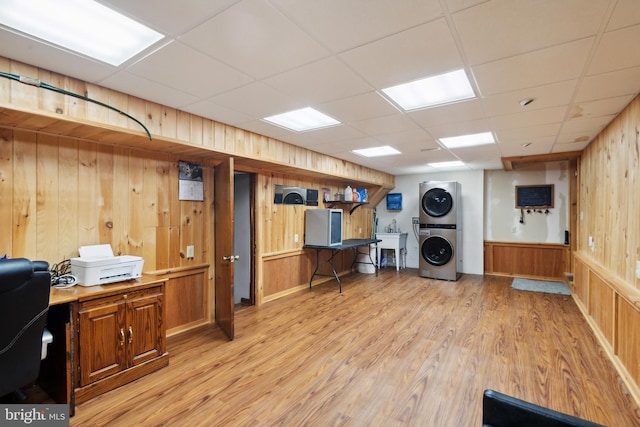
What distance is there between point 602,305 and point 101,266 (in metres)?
4.66

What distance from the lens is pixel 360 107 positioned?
2777mm

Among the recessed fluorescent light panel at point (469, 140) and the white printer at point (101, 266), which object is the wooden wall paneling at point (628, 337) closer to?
the recessed fluorescent light panel at point (469, 140)

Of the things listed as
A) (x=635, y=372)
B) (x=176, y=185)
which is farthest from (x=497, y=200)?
(x=176, y=185)

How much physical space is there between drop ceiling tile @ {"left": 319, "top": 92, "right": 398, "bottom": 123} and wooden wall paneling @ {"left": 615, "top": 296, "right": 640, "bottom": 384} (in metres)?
2.45

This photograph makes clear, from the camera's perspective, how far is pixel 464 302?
4430mm

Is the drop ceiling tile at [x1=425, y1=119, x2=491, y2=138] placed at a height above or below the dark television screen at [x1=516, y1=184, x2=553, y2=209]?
above

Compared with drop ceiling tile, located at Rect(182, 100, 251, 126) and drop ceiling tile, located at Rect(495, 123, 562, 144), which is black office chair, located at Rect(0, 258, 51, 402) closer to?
drop ceiling tile, located at Rect(182, 100, 251, 126)

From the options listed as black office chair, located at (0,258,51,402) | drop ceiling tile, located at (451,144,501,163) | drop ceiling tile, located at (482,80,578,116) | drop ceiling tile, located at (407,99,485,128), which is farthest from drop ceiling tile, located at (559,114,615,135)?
black office chair, located at (0,258,51,402)

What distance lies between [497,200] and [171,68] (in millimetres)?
6531

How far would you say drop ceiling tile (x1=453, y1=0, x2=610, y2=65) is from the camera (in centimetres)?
140

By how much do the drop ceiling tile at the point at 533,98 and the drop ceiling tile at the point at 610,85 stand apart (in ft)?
0.26

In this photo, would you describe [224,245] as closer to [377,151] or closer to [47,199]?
[47,199]

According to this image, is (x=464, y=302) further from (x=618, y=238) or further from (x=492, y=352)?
(x=618, y=238)

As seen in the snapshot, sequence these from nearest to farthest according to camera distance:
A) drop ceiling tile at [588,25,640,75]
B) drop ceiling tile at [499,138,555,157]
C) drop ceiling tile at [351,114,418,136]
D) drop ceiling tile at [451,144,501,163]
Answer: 1. drop ceiling tile at [588,25,640,75]
2. drop ceiling tile at [351,114,418,136]
3. drop ceiling tile at [499,138,555,157]
4. drop ceiling tile at [451,144,501,163]
